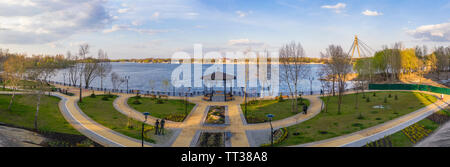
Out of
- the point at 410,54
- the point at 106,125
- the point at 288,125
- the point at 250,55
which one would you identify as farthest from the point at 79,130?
the point at 410,54

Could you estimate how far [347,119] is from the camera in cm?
2341

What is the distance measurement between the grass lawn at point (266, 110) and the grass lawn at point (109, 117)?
11.0m

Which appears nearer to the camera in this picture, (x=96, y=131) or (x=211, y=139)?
(x=211, y=139)

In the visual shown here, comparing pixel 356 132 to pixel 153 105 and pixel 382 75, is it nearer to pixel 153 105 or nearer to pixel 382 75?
pixel 153 105

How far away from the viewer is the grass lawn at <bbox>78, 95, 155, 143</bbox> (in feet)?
65.9

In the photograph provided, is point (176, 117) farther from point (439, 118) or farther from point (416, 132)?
point (439, 118)

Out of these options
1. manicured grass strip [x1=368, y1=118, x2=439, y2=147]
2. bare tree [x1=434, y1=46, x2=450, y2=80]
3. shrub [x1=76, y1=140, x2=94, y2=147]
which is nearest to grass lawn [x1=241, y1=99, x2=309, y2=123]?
manicured grass strip [x1=368, y1=118, x2=439, y2=147]

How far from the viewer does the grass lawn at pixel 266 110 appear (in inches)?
1009

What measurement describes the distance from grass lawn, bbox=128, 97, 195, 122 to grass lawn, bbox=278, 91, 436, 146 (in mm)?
12314

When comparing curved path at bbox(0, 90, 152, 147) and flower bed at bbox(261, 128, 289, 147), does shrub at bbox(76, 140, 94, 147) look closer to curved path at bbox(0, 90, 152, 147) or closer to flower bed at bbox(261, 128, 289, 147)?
curved path at bbox(0, 90, 152, 147)

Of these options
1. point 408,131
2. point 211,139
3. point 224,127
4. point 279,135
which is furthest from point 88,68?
point 408,131

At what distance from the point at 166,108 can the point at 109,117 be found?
7.34m
